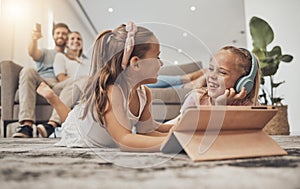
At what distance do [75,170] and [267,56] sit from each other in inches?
71.8

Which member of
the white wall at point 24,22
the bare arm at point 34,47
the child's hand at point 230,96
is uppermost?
the white wall at point 24,22

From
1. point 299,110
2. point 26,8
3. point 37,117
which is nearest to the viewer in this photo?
point 37,117

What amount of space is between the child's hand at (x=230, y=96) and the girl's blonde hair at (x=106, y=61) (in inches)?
9.9

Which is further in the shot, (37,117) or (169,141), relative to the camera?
(37,117)

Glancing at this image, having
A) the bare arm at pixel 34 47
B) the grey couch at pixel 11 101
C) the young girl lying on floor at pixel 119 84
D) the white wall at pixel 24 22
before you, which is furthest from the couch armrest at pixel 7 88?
the young girl lying on floor at pixel 119 84

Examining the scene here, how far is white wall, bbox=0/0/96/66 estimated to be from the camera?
3.05m

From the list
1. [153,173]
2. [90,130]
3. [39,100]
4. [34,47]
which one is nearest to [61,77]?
[39,100]

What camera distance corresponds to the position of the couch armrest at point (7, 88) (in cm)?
189

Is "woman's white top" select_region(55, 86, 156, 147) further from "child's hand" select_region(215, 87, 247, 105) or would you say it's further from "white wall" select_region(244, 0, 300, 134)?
"white wall" select_region(244, 0, 300, 134)

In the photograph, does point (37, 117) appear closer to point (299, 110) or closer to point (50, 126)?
point (50, 126)

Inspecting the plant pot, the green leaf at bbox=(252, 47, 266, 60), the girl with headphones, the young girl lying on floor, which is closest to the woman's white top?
the young girl lying on floor

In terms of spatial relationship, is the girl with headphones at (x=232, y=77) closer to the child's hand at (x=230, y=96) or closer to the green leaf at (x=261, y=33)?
the child's hand at (x=230, y=96)

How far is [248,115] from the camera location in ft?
2.07

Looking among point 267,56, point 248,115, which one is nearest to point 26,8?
point 267,56
